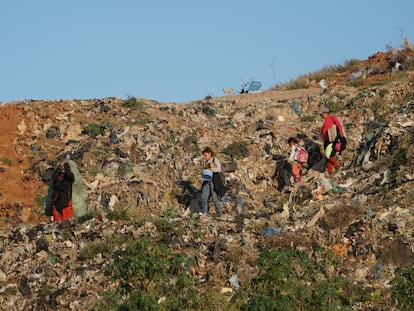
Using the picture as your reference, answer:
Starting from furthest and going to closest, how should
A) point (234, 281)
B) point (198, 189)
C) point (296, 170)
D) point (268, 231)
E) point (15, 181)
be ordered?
1. point (15, 181)
2. point (198, 189)
3. point (296, 170)
4. point (268, 231)
5. point (234, 281)

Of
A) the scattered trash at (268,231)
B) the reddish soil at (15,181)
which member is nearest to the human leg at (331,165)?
the scattered trash at (268,231)

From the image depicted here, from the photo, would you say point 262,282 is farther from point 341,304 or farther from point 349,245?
point 349,245

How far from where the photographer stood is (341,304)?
13.5m

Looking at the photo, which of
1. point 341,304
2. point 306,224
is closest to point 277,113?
point 306,224

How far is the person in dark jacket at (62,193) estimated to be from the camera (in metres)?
16.9

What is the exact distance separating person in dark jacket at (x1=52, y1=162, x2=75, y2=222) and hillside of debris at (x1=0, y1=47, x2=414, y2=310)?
42cm

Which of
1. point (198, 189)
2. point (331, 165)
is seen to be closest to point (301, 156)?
point (331, 165)

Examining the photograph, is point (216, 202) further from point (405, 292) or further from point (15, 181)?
point (405, 292)

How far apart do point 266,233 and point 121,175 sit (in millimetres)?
4941

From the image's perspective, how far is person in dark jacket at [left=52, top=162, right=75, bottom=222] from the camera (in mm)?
16859

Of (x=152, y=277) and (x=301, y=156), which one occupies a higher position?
(x=301, y=156)

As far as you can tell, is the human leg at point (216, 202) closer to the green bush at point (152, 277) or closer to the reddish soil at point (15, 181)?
the green bush at point (152, 277)

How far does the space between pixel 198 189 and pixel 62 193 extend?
379 centimetres

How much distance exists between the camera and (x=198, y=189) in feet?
64.5
